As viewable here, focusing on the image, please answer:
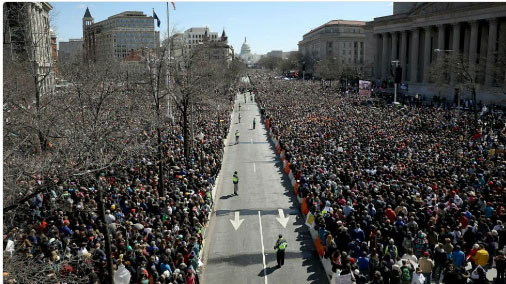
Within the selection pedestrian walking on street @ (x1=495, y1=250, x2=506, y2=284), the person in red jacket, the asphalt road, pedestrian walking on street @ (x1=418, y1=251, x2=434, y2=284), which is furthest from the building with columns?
Answer: pedestrian walking on street @ (x1=418, y1=251, x2=434, y2=284)

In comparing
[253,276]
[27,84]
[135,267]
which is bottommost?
[253,276]

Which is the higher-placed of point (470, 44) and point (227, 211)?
point (470, 44)

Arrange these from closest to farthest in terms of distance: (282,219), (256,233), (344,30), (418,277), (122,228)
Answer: (418,277), (122,228), (256,233), (282,219), (344,30)

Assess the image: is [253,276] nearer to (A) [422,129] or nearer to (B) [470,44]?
(A) [422,129]

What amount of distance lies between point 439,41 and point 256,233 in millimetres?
62923

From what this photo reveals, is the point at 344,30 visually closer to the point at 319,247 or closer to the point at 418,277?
the point at 319,247

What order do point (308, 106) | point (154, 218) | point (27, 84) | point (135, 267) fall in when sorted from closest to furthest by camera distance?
point (135, 267)
point (154, 218)
point (27, 84)
point (308, 106)

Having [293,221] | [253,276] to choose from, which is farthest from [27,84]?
[253,276]

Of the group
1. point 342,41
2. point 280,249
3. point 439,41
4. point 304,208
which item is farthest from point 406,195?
point 342,41

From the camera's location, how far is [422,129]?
3578cm

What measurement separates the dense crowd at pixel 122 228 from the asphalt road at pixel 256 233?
1.04m

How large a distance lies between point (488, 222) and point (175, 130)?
2801cm

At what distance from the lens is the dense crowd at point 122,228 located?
41.0 feet

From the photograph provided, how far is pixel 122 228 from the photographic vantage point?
50.6 ft
